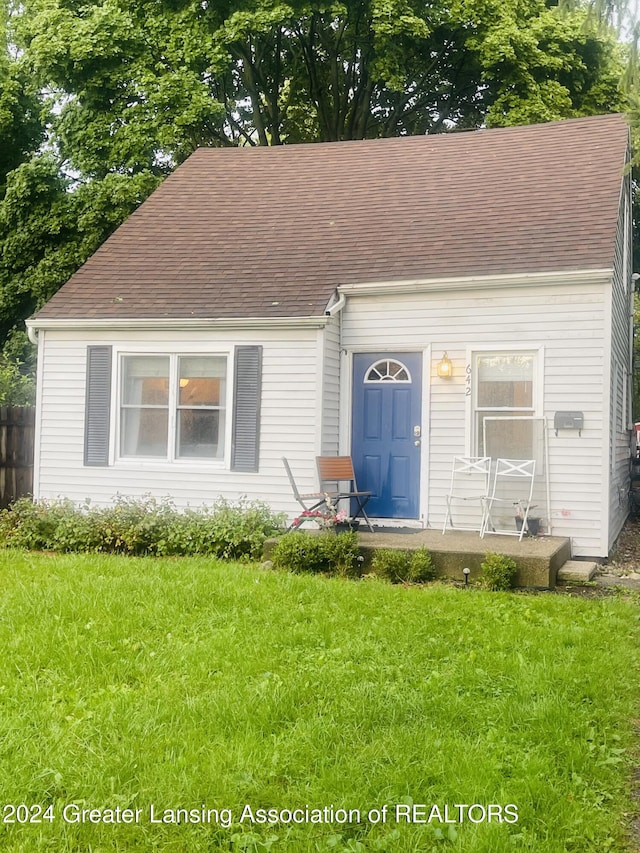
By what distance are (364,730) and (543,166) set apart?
378 inches

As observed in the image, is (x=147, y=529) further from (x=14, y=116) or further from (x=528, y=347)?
(x=14, y=116)

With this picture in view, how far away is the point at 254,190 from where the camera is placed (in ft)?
43.0

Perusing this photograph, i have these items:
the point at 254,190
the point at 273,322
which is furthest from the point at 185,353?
the point at 254,190

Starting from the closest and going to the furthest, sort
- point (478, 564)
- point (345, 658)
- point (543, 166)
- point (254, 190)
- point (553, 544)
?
point (345, 658)
point (478, 564)
point (553, 544)
point (543, 166)
point (254, 190)

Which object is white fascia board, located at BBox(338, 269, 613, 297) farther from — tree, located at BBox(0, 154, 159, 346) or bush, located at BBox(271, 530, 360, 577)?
tree, located at BBox(0, 154, 159, 346)

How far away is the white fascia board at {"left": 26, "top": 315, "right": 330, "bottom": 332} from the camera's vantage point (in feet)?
32.3

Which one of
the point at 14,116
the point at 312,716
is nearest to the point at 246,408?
the point at 312,716

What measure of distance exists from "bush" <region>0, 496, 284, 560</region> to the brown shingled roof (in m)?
2.50

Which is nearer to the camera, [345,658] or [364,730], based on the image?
[364,730]

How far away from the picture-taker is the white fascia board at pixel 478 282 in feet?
29.8

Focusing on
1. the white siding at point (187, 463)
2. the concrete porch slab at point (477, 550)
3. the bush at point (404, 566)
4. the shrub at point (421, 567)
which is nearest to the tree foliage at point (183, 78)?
the white siding at point (187, 463)

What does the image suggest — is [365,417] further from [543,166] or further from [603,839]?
[603,839]

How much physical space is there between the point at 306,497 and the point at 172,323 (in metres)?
2.95

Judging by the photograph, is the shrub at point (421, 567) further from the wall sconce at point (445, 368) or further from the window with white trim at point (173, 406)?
the window with white trim at point (173, 406)
